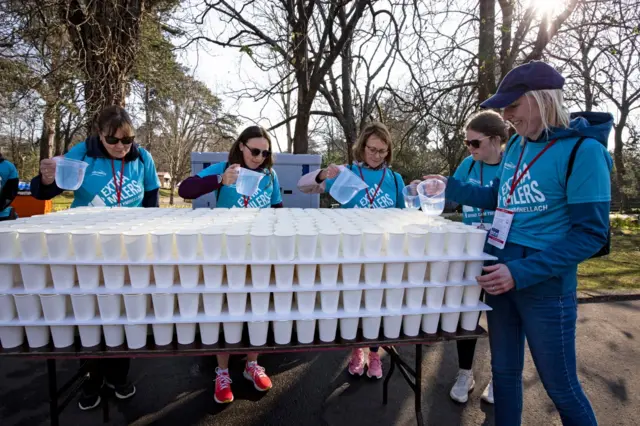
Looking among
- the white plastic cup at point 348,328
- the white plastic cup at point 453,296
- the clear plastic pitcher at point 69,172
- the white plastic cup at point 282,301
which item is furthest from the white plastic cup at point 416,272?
the clear plastic pitcher at point 69,172

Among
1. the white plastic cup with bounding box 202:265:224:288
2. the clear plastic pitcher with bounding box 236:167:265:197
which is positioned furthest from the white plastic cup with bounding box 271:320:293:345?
the clear plastic pitcher with bounding box 236:167:265:197

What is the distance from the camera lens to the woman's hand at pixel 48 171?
211 cm

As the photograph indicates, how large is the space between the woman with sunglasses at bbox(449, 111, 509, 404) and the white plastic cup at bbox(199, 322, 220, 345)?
156cm

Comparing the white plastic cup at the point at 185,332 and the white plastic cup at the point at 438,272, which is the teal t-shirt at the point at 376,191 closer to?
the white plastic cup at the point at 438,272

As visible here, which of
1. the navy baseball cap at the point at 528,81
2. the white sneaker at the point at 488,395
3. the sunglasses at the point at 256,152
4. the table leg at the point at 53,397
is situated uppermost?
the navy baseball cap at the point at 528,81

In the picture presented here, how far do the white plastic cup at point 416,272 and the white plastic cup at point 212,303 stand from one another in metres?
0.76

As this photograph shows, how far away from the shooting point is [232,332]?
145 cm

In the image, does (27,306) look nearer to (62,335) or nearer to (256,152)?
(62,335)

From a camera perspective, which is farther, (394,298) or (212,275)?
(394,298)

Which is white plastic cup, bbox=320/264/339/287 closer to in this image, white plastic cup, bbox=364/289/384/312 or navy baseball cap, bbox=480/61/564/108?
white plastic cup, bbox=364/289/384/312

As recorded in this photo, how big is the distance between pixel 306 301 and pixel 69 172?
173 centimetres

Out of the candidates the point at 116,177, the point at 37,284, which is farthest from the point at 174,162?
the point at 37,284

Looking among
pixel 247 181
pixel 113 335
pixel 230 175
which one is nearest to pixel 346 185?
pixel 247 181

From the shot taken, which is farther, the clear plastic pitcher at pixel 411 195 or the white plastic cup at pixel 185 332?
the clear plastic pitcher at pixel 411 195
